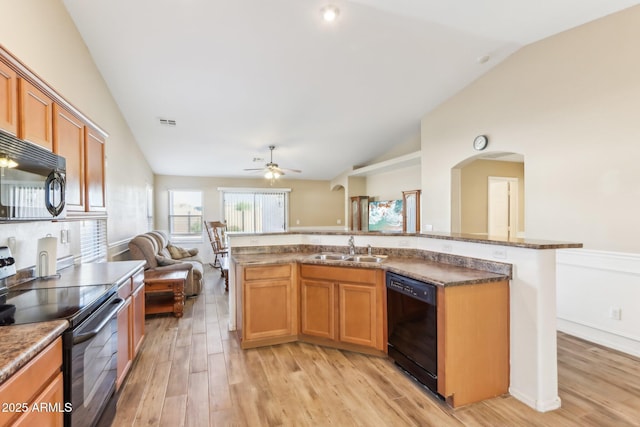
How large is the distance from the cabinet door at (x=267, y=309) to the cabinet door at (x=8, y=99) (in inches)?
77.6

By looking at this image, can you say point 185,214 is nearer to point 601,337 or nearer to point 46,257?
point 46,257

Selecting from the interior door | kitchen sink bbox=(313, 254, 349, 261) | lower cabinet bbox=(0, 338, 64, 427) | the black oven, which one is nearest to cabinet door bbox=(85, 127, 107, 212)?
the black oven

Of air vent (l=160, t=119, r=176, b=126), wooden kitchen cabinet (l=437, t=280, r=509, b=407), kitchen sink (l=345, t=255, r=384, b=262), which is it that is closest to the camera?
wooden kitchen cabinet (l=437, t=280, r=509, b=407)

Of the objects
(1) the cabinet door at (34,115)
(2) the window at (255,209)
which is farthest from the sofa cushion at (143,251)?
(2) the window at (255,209)

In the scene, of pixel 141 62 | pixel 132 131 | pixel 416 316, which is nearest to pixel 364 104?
pixel 141 62

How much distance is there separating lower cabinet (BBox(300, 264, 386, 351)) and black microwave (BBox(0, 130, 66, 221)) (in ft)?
6.47

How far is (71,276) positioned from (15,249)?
1.22ft

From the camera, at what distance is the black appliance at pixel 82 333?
52.7 inches

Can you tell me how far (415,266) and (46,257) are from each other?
2854 millimetres

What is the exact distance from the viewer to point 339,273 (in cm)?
279

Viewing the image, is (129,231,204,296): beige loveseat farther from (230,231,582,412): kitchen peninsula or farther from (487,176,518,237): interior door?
(487,176,518,237): interior door

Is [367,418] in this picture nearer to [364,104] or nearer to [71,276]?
[71,276]

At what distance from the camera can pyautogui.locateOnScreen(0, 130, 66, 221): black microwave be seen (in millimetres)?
1385

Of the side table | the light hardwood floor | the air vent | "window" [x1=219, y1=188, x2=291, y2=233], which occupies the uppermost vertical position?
the air vent
